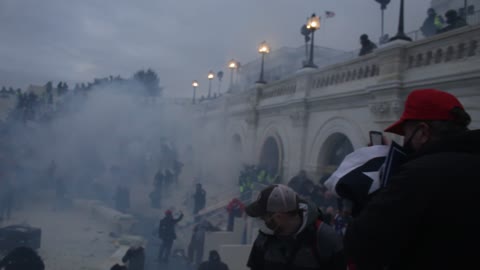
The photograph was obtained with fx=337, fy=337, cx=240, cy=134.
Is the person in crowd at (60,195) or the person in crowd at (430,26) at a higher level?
the person in crowd at (430,26)

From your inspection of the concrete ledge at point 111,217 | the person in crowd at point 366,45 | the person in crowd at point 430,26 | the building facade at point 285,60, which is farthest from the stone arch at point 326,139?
the building facade at point 285,60

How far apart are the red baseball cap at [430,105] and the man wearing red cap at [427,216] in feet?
0.51

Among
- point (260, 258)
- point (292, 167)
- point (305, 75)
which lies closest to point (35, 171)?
point (292, 167)

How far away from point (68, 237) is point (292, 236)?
10446 mm

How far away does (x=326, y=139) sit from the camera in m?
10.9

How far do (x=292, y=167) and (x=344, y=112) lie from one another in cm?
326

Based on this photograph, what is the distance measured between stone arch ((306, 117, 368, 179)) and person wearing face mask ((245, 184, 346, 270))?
25.4 feet

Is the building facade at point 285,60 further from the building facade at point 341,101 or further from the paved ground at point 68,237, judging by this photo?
the paved ground at point 68,237

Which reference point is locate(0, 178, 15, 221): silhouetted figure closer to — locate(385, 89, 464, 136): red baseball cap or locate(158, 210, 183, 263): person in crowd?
locate(158, 210, 183, 263): person in crowd

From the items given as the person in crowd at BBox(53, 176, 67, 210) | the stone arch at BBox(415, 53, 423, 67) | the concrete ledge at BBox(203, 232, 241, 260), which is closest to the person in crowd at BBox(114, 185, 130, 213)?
the person in crowd at BBox(53, 176, 67, 210)

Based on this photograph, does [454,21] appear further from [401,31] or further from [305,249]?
[305,249]

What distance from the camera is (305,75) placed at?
12133mm

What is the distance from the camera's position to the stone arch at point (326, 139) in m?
9.71

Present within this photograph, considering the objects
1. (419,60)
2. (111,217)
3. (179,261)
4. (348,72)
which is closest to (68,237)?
(111,217)
